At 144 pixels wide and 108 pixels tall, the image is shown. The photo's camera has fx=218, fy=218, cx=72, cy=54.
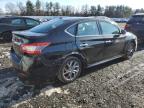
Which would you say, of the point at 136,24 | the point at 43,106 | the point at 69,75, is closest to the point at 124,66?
the point at 69,75

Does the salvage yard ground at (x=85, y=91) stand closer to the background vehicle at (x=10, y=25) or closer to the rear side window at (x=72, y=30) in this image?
the rear side window at (x=72, y=30)

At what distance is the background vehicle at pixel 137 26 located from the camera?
10.5 metres

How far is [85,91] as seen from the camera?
5059 mm

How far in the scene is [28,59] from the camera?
482cm

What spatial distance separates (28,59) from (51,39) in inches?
27.3

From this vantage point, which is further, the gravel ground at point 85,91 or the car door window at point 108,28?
the car door window at point 108,28

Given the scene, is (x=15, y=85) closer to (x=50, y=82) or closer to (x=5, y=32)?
(x=50, y=82)

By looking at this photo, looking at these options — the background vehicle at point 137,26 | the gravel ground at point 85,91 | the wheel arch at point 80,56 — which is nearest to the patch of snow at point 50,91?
the gravel ground at point 85,91

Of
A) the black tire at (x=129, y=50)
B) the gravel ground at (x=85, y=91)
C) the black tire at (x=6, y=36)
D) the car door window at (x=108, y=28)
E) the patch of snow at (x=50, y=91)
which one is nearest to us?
the gravel ground at (x=85, y=91)

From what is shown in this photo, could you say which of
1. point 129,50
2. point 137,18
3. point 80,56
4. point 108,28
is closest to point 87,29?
point 80,56

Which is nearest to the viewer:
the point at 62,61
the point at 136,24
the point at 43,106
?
the point at 43,106

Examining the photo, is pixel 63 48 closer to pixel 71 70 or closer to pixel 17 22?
pixel 71 70

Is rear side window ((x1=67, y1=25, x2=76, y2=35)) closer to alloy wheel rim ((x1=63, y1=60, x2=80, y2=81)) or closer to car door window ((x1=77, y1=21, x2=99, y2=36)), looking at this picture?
car door window ((x1=77, y1=21, x2=99, y2=36))

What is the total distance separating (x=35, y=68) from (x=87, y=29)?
1.87m
